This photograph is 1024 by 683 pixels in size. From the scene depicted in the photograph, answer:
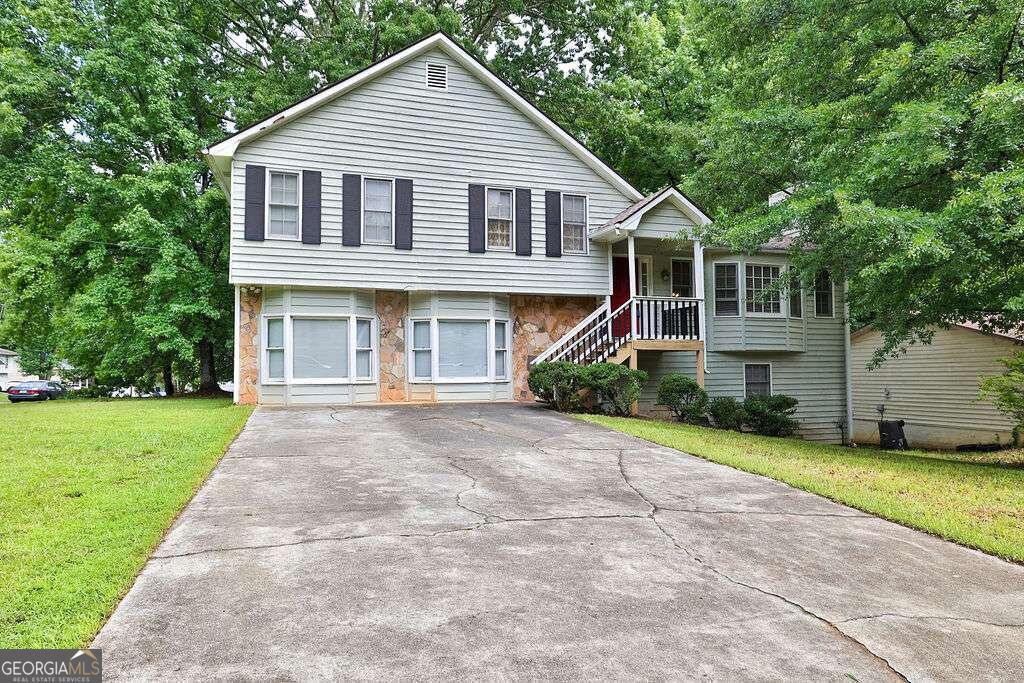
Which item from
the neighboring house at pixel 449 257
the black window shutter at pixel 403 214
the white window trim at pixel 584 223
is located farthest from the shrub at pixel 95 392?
the white window trim at pixel 584 223

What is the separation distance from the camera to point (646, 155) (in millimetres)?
23438

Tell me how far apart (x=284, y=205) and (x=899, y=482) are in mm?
Answer: 12640

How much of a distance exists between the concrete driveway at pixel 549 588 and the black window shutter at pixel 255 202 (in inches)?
342

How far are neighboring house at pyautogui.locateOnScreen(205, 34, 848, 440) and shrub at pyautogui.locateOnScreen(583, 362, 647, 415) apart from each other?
57.5 inches

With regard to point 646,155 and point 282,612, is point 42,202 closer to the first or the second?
point 646,155

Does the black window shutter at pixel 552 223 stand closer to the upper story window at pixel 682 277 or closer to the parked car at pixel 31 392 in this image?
the upper story window at pixel 682 277

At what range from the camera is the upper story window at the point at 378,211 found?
15.0 metres

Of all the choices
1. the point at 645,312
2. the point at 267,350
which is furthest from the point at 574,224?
the point at 267,350

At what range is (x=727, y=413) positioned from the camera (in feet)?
48.6

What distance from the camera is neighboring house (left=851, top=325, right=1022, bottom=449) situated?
719 inches

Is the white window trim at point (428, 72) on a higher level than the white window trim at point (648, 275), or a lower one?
higher

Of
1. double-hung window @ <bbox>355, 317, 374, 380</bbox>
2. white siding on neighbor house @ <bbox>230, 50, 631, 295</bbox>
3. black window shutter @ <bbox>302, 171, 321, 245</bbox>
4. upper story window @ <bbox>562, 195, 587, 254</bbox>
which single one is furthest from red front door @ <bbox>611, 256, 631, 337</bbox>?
black window shutter @ <bbox>302, 171, 321, 245</bbox>

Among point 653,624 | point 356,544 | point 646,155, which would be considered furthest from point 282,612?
point 646,155

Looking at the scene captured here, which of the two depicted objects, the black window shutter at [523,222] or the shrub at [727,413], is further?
the black window shutter at [523,222]
